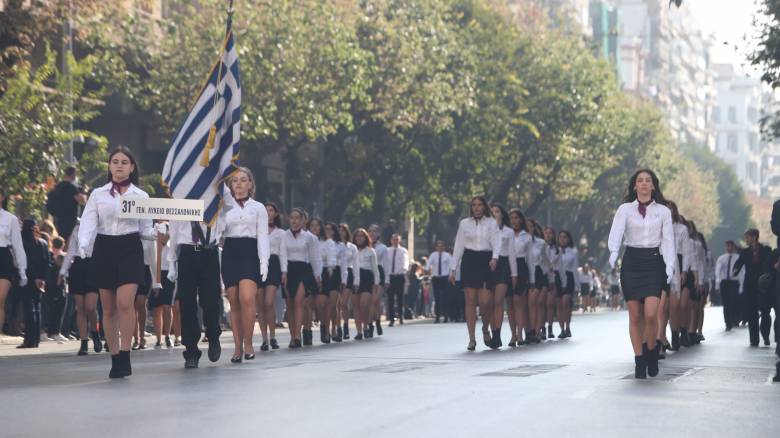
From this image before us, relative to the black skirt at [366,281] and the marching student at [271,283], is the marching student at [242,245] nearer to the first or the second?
the marching student at [271,283]

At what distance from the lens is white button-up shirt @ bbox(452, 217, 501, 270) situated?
2106 centimetres

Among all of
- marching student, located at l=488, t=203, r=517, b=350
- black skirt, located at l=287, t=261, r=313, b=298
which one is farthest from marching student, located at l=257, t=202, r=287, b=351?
marching student, located at l=488, t=203, r=517, b=350

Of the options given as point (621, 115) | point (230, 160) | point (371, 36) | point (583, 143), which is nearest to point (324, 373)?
point (230, 160)

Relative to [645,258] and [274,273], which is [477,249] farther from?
[645,258]

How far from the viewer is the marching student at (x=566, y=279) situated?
26344 mm

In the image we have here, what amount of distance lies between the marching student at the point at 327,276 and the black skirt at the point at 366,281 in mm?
1899

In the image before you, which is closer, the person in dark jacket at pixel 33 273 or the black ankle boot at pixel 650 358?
the black ankle boot at pixel 650 358

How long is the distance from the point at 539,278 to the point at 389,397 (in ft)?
42.0

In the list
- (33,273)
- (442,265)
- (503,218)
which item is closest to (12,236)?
(33,273)

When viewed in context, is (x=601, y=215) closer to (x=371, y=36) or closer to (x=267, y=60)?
(x=371, y=36)

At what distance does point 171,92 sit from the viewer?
38.3 m

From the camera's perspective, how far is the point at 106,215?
46.1 ft

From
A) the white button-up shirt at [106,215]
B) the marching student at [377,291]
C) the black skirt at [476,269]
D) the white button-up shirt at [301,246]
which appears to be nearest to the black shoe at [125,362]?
the white button-up shirt at [106,215]

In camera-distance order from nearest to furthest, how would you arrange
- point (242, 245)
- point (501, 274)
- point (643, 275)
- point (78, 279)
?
point (643, 275) < point (242, 245) < point (78, 279) < point (501, 274)
